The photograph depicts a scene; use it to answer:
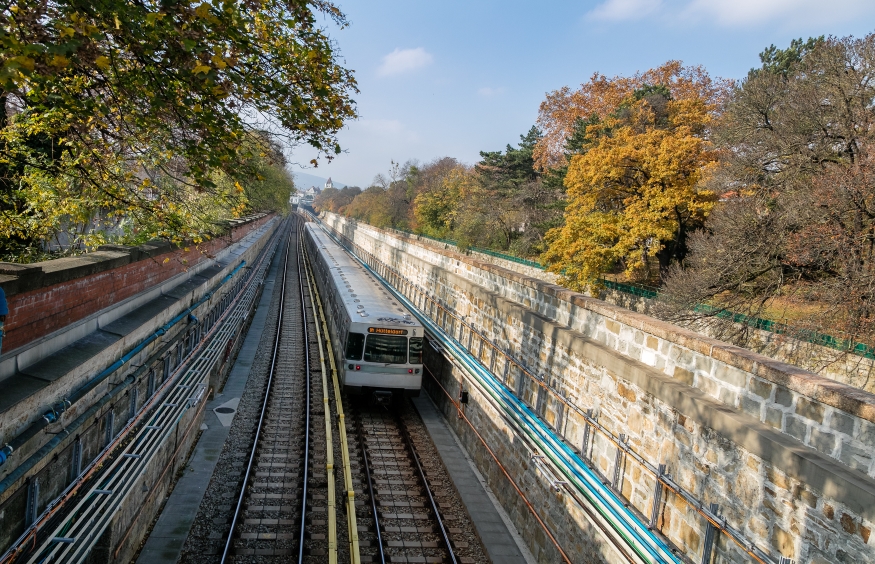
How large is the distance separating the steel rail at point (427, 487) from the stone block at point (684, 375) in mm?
3963

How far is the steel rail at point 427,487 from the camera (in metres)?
8.36

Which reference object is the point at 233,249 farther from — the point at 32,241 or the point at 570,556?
the point at 570,556

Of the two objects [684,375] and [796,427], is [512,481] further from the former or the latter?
[796,427]

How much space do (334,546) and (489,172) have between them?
129 feet

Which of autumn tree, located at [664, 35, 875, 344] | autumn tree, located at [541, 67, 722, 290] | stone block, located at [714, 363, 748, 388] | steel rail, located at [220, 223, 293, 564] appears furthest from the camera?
autumn tree, located at [541, 67, 722, 290]

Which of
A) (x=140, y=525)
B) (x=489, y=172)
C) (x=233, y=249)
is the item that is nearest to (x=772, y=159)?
(x=140, y=525)

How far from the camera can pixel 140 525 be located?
7574 millimetres

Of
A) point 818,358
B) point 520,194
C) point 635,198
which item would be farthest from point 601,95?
point 818,358

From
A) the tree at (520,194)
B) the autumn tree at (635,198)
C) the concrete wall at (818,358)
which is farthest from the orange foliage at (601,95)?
the concrete wall at (818,358)

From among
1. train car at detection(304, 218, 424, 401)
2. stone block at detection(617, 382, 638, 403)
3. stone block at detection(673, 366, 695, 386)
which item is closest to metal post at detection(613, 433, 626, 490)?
stone block at detection(617, 382, 638, 403)

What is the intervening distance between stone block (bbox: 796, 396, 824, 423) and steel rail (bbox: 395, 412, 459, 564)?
16.3 feet

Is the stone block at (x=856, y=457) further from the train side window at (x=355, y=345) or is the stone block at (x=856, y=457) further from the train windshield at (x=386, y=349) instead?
the train side window at (x=355, y=345)

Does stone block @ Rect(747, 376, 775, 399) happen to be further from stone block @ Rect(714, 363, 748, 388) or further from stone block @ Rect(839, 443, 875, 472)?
stone block @ Rect(839, 443, 875, 472)

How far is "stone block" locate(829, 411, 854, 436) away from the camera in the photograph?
15.1 feet
